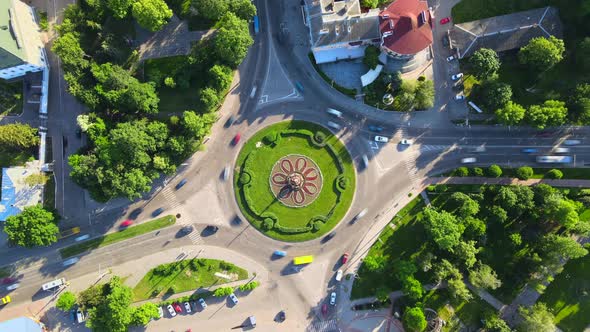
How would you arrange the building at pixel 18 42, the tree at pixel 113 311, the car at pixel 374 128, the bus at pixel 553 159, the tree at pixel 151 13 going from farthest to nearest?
the car at pixel 374 128
the bus at pixel 553 159
the tree at pixel 113 311
the tree at pixel 151 13
the building at pixel 18 42

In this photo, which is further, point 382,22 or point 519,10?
point 519,10

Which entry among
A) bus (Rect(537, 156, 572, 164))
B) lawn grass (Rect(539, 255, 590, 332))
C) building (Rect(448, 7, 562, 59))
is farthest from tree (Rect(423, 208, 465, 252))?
building (Rect(448, 7, 562, 59))

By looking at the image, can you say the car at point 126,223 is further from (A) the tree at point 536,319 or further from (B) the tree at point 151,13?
(A) the tree at point 536,319

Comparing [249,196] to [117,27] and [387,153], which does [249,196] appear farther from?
[117,27]

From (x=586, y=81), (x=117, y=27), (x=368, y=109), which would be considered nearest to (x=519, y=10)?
(x=586, y=81)

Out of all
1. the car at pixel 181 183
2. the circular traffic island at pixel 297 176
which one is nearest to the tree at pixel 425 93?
the circular traffic island at pixel 297 176

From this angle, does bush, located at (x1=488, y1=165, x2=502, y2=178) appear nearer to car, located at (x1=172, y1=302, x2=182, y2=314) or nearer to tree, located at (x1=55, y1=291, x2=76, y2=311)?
car, located at (x1=172, y1=302, x2=182, y2=314)

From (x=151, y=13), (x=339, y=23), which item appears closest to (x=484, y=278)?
(x=339, y=23)
